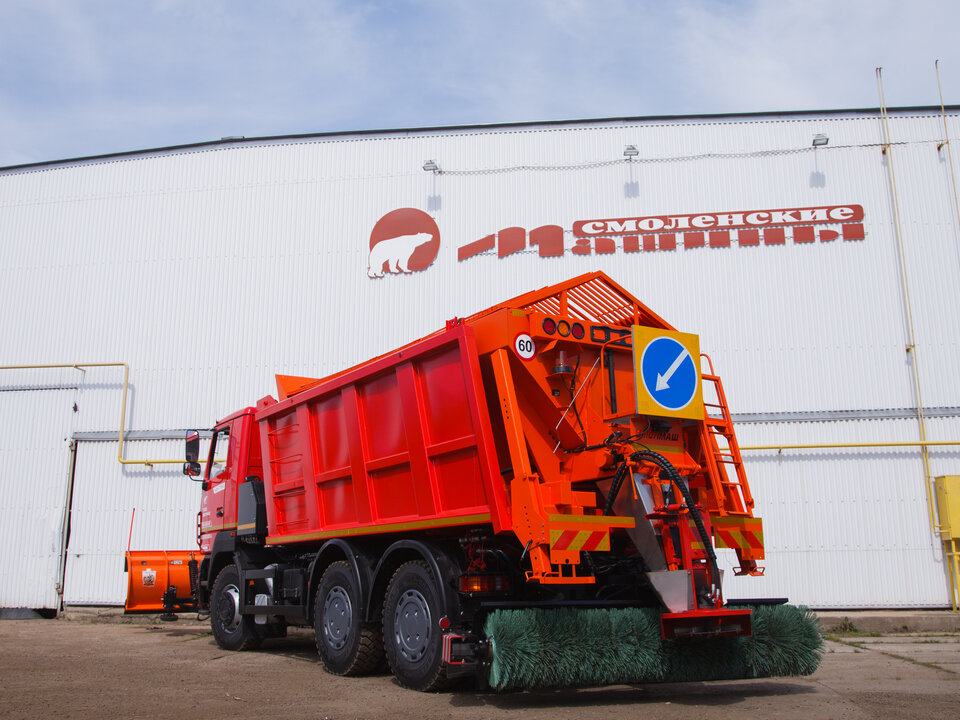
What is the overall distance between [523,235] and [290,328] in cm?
501

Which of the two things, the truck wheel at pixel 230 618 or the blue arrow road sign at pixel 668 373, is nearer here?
the blue arrow road sign at pixel 668 373

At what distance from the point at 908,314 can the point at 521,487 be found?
11.5 m

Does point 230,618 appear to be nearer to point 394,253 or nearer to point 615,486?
point 615,486

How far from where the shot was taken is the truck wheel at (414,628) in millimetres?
6664

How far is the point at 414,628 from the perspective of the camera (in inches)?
275

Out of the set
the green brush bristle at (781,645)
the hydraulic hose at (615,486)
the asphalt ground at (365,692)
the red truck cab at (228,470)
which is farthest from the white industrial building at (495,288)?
the hydraulic hose at (615,486)

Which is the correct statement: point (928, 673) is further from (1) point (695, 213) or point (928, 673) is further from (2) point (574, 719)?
(1) point (695, 213)

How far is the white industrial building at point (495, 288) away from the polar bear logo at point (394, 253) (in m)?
0.10

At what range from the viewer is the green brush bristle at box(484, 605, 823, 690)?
604 centimetres

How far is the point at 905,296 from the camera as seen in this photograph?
1505cm

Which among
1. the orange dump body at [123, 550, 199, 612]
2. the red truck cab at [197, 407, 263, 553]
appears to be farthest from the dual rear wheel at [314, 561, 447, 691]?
the orange dump body at [123, 550, 199, 612]

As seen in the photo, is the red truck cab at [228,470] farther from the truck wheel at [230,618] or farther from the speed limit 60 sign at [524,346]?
the speed limit 60 sign at [524,346]

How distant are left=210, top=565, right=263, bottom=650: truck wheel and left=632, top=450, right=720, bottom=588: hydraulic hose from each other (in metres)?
5.93

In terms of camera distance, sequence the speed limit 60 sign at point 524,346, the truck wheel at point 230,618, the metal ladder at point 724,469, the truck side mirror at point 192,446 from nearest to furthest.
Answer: the speed limit 60 sign at point 524,346 → the metal ladder at point 724,469 → the truck wheel at point 230,618 → the truck side mirror at point 192,446
